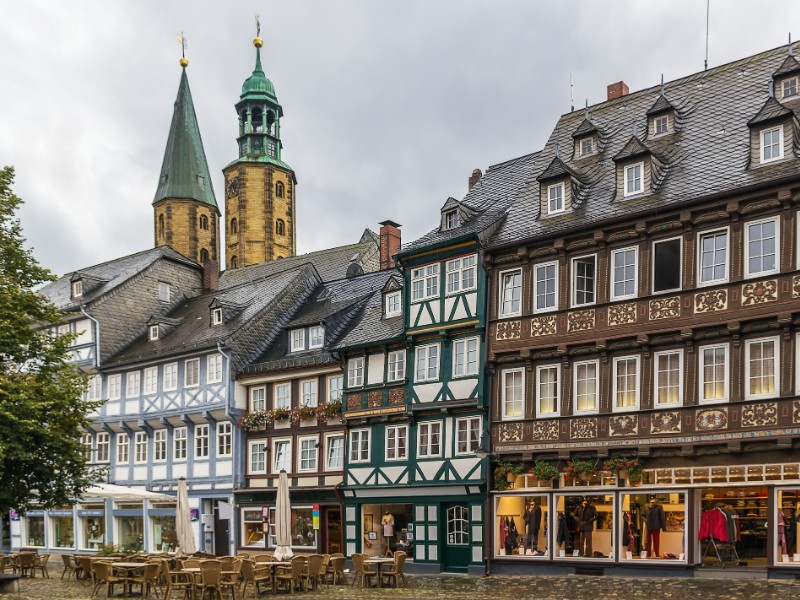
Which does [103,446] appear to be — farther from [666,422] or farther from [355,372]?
[666,422]

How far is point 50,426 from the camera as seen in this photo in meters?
28.3

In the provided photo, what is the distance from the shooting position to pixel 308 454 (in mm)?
38094

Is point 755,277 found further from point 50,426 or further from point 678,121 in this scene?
point 50,426

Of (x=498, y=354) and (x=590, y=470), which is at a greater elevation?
(x=498, y=354)

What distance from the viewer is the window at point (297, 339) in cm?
4050

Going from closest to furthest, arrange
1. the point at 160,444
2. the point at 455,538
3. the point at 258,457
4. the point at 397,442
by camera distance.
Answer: the point at 455,538, the point at 397,442, the point at 258,457, the point at 160,444

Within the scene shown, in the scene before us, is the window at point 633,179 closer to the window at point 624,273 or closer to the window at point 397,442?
the window at point 624,273

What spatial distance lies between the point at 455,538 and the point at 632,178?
1139 centimetres

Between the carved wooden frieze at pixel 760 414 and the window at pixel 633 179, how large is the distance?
260 inches

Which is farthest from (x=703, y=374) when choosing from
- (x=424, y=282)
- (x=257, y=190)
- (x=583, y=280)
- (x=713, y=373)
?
(x=257, y=190)

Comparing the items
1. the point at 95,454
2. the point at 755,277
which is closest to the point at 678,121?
the point at 755,277

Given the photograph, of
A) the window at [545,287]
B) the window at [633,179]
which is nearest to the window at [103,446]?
the window at [545,287]

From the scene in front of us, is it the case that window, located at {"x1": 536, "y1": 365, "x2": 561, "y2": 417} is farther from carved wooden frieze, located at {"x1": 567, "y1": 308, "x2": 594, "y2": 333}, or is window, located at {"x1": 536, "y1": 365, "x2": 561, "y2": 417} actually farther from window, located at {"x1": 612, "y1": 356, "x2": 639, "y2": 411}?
window, located at {"x1": 612, "y1": 356, "x2": 639, "y2": 411}

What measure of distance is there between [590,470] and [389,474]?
817 centimetres
